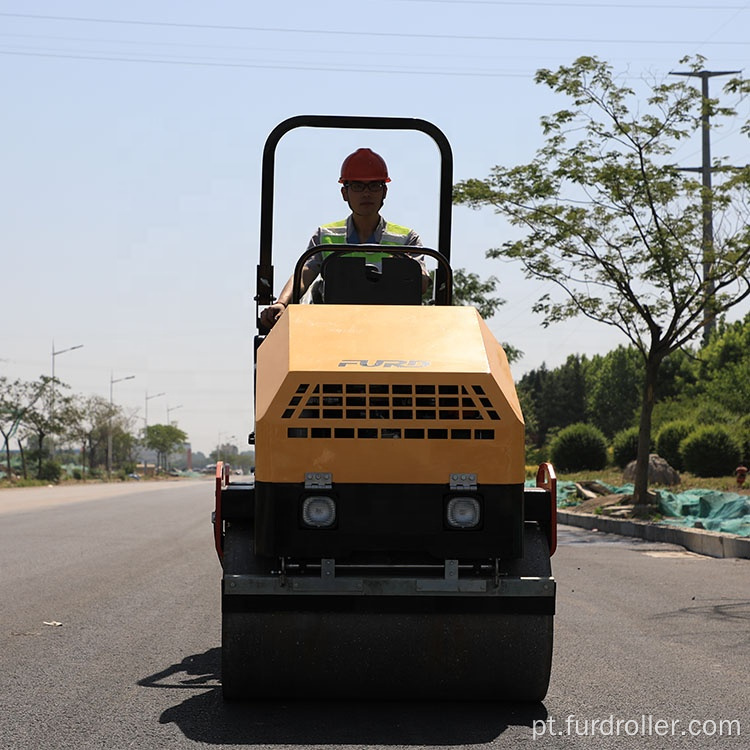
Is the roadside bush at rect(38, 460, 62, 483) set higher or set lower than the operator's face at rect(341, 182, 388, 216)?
lower

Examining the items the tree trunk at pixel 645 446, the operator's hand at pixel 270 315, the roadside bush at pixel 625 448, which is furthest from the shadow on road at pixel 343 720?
the roadside bush at pixel 625 448

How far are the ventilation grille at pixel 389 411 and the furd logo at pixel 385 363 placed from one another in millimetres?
96

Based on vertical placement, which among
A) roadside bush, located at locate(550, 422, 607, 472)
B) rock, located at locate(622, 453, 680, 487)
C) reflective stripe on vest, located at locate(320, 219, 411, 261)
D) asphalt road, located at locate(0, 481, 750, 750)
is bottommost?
asphalt road, located at locate(0, 481, 750, 750)

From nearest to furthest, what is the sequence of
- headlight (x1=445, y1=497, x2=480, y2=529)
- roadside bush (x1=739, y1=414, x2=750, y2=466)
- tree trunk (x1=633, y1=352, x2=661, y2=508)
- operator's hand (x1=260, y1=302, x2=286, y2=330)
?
headlight (x1=445, y1=497, x2=480, y2=529), operator's hand (x1=260, y1=302, x2=286, y2=330), tree trunk (x1=633, y1=352, x2=661, y2=508), roadside bush (x1=739, y1=414, x2=750, y2=466)

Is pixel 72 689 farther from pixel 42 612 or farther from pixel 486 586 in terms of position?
pixel 42 612

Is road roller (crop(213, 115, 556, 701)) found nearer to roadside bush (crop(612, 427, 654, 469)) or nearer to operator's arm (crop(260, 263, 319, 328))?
operator's arm (crop(260, 263, 319, 328))

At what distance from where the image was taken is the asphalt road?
4.60 m

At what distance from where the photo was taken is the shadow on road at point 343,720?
4496 millimetres

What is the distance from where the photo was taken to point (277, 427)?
185 inches

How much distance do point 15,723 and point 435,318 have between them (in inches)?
94.3

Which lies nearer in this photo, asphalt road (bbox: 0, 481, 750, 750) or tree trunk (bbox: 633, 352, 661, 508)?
asphalt road (bbox: 0, 481, 750, 750)

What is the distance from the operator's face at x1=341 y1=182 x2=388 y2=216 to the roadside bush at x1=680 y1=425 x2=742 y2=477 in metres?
23.8

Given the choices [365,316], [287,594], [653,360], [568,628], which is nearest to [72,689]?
[287,594]

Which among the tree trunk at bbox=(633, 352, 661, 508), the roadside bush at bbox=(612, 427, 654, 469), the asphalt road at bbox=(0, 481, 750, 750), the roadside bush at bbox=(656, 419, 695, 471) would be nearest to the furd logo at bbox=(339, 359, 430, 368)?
the asphalt road at bbox=(0, 481, 750, 750)
